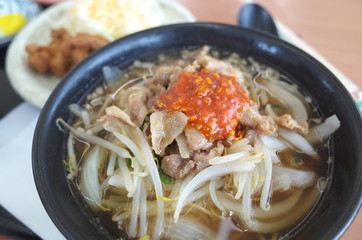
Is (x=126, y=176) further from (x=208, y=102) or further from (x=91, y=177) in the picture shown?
(x=208, y=102)

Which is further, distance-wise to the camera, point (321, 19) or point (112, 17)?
point (321, 19)

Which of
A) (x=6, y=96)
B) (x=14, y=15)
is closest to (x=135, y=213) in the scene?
(x=6, y=96)

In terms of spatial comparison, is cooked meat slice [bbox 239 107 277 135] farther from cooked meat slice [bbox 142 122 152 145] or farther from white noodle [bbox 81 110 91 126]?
white noodle [bbox 81 110 91 126]

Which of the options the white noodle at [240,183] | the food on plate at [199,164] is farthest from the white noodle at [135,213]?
the white noodle at [240,183]

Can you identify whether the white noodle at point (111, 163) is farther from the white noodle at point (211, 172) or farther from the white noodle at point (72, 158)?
the white noodle at point (211, 172)

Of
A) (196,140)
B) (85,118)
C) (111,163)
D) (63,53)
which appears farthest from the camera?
(63,53)

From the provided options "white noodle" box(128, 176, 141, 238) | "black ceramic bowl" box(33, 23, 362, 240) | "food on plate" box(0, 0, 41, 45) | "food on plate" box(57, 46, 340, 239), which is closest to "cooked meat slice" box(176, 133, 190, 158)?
"food on plate" box(57, 46, 340, 239)
